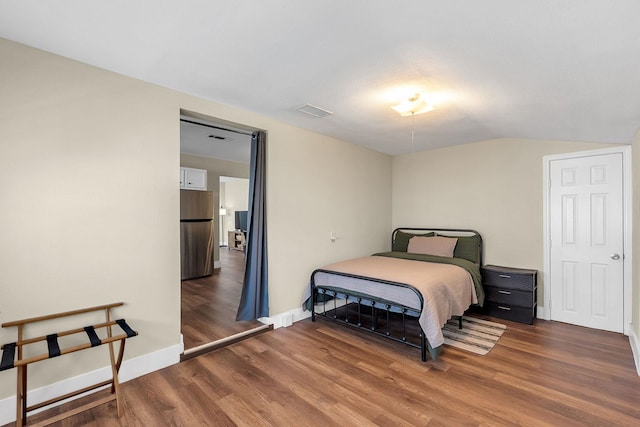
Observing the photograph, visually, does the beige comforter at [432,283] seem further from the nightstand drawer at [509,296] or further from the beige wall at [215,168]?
the beige wall at [215,168]

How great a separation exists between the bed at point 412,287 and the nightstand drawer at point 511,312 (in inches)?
13.2

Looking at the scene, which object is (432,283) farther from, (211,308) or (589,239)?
(211,308)

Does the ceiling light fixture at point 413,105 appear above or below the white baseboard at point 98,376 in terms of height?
above

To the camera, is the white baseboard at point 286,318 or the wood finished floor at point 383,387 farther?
the white baseboard at point 286,318

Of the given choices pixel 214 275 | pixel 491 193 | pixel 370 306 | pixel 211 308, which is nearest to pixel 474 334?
pixel 370 306

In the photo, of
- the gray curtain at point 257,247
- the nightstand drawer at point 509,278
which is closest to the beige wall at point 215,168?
the gray curtain at point 257,247

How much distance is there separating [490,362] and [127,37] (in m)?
3.79

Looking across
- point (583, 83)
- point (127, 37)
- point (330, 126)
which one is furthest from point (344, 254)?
point (127, 37)

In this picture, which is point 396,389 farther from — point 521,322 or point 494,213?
point 494,213

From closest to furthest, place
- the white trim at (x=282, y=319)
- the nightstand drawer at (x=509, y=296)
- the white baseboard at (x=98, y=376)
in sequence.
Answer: the white baseboard at (x=98, y=376), the white trim at (x=282, y=319), the nightstand drawer at (x=509, y=296)

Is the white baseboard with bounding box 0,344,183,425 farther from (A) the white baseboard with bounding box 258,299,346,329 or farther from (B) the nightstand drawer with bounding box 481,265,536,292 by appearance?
(B) the nightstand drawer with bounding box 481,265,536,292

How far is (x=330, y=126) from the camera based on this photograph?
3.74 m

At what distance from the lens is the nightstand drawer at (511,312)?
12.0ft

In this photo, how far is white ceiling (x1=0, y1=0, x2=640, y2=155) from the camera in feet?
5.16
